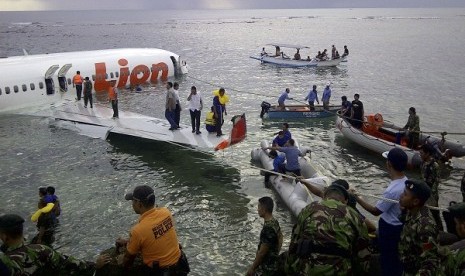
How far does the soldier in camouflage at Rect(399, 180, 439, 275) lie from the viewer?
501 cm

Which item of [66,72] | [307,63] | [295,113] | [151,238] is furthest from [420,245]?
[307,63]

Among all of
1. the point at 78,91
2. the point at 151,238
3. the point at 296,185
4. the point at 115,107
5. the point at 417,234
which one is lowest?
the point at 296,185

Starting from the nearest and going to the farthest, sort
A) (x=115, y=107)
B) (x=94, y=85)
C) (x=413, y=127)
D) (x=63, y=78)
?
(x=413, y=127), (x=115, y=107), (x=63, y=78), (x=94, y=85)

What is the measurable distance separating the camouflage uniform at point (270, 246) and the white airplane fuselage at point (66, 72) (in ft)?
72.7

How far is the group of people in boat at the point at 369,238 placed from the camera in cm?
445

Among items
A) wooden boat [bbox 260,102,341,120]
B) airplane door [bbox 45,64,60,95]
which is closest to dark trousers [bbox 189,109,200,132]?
wooden boat [bbox 260,102,341,120]

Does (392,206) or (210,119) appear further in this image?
(210,119)

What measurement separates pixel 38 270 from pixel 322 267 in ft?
10.9

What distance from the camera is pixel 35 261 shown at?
4.95 m

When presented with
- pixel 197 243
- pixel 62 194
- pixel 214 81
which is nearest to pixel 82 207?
pixel 62 194

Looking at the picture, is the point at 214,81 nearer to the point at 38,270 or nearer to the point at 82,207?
the point at 82,207

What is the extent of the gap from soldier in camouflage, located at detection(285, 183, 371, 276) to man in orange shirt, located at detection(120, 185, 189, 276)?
1.84 m

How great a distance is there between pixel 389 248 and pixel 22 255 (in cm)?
491

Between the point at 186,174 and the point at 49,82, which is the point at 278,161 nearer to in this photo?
the point at 186,174
